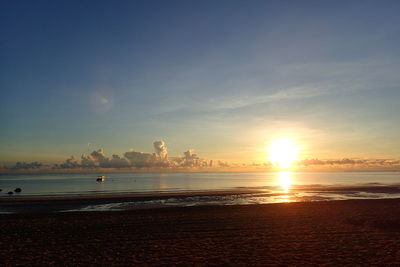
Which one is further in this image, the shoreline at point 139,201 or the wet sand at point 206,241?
the shoreline at point 139,201

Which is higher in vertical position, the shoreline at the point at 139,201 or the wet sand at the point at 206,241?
the wet sand at the point at 206,241

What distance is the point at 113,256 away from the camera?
14.3 meters

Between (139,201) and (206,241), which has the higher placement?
(206,241)

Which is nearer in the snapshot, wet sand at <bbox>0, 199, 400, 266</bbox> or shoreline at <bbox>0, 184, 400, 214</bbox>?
wet sand at <bbox>0, 199, 400, 266</bbox>

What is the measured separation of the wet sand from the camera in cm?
1352

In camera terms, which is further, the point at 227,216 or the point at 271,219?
the point at 227,216

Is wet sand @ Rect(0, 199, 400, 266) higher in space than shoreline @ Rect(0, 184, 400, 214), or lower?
higher

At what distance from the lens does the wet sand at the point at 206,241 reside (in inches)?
532

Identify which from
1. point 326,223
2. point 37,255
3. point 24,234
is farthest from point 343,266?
point 24,234

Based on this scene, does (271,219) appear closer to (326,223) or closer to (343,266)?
(326,223)

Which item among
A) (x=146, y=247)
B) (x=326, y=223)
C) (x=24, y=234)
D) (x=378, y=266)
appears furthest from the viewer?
(x=326, y=223)

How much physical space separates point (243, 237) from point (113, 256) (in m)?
7.96

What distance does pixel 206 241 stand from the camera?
17156 millimetres

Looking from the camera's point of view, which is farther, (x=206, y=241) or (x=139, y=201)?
(x=139, y=201)
